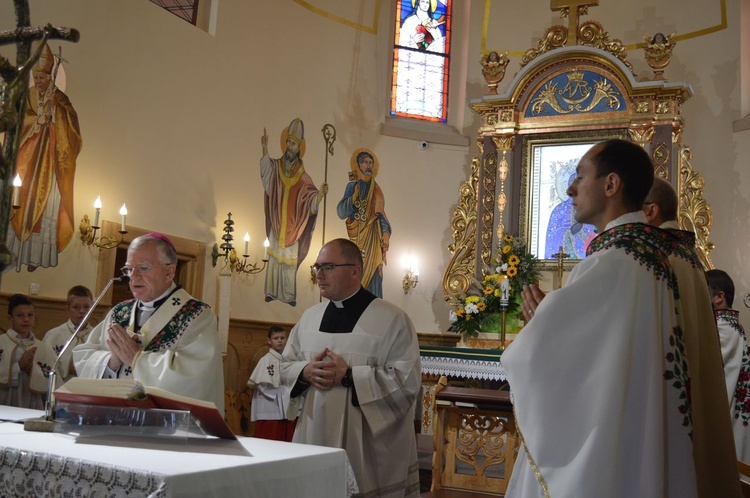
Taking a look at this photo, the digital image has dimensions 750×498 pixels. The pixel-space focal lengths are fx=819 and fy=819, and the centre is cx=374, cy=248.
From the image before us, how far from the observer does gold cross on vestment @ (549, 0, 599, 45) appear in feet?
36.7

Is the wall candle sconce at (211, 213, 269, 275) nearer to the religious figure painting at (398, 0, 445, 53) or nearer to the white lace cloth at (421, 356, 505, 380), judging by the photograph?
Result: the white lace cloth at (421, 356, 505, 380)

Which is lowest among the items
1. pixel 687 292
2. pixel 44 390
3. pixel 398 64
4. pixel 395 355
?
pixel 44 390

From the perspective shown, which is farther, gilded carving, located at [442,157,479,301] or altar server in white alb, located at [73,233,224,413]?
gilded carving, located at [442,157,479,301]

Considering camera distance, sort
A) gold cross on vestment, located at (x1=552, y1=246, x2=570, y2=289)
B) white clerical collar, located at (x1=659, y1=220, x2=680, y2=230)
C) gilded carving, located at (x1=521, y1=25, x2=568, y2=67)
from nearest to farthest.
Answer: white clerical collar, located at (x1=659, y1=220, x2=680, y2=230) → gold cross on vestment, located at (x1=552, y1=246, x2=570, y2=289) → gilded carving, located at (x1=521, y1=25, x2=568, y2=67)

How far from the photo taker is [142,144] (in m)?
9.05

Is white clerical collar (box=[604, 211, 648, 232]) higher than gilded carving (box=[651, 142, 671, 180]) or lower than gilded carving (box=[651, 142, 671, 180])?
lower

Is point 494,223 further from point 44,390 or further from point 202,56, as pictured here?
point 44,390

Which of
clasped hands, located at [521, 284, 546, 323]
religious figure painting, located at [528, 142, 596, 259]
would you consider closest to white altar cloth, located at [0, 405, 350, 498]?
clasped hands, located at [521, 284, 546, 323]

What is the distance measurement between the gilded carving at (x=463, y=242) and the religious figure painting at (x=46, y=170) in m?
5.53

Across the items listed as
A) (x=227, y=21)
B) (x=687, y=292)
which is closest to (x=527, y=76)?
(x=227, y=21)

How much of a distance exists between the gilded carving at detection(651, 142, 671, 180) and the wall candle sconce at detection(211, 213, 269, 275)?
17.1ft

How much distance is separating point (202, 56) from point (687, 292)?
26.4ft

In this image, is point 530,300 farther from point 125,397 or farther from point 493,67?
point 493,67

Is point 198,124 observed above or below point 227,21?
below
